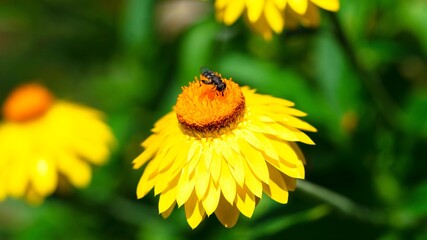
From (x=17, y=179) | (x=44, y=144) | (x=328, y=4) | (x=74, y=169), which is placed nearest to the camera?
(x=328, y=4)

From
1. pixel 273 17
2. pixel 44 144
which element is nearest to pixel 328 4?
pixel 273 17

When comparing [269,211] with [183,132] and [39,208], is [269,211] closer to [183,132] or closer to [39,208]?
[183,132]

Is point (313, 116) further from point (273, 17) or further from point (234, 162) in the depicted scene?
point (234, 162)

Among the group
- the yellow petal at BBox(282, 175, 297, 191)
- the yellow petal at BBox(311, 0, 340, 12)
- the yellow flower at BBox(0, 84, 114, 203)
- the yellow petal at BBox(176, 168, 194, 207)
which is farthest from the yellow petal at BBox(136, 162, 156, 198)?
the yellow flower at BBox(0, 84, 114, 203)

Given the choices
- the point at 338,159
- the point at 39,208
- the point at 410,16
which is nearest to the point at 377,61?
the point at 410,16

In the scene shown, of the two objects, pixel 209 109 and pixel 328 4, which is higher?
pixel 328 4

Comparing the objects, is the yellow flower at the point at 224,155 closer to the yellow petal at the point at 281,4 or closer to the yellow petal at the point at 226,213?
the yellow petal at the point at 226,213
